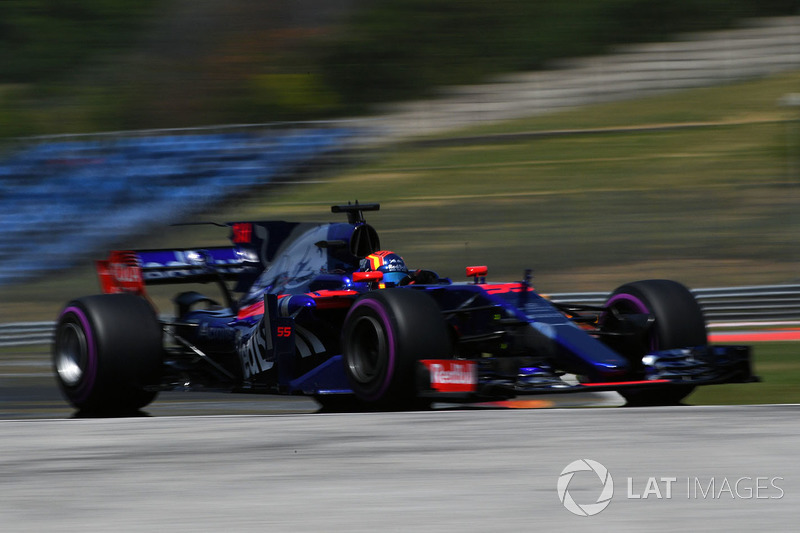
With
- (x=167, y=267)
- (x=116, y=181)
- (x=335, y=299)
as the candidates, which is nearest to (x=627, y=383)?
(x=335, y=299)

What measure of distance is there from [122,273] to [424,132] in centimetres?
1627

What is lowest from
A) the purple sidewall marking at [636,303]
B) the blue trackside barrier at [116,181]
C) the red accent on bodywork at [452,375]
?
the red accent on bodywork at [452,375]

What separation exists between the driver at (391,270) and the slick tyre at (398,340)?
0.79 m

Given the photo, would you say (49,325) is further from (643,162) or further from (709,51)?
(709,51)

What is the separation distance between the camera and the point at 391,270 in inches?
325

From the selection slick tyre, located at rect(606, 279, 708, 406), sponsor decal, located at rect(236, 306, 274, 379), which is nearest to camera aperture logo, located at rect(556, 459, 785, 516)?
slick tyre, located at rect(606, 279, 708, 406)

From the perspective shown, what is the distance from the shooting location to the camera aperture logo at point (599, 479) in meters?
4.24

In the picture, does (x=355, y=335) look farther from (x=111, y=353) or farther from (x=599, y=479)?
(x=599, y=479)

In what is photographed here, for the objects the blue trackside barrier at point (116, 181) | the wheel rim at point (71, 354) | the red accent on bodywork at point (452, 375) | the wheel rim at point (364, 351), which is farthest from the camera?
the blue trackside barrier at point (116, 181)

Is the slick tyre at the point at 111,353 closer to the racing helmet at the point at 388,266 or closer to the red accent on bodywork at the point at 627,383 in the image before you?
the racing helmet at the point at 388,266

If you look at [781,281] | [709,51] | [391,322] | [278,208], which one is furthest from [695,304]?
[709,51]

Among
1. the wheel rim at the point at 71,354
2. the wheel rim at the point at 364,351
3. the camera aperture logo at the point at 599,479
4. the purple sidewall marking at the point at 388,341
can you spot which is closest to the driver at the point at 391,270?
the wheel rim at the point at 364,351

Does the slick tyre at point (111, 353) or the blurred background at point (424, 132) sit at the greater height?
the blurred background at point (424, 132)

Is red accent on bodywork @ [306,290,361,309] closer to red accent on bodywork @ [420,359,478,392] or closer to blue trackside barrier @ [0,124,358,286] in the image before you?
red accent on bodywork @ [420,359,478,392]
